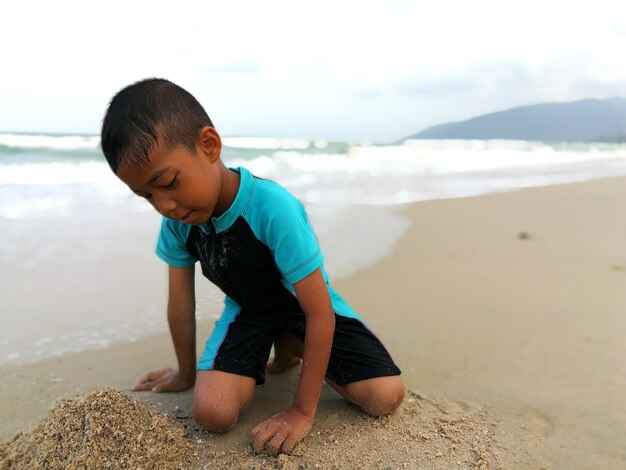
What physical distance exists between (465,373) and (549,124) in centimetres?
5219

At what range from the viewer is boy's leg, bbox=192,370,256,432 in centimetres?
184

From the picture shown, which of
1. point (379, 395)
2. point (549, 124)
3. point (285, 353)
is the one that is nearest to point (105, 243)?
point (285, 353)

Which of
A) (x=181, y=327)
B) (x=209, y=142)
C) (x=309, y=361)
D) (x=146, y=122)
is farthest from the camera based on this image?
(x=181, y=327)

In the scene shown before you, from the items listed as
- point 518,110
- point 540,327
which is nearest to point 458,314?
point 540,327

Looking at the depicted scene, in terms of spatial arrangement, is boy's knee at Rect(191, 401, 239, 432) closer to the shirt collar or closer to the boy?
the boy

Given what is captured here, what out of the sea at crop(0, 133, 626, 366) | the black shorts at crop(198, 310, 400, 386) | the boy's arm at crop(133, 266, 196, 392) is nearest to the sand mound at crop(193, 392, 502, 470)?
the black shorts at crop(198, 310, 400, 386)

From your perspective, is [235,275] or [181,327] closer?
[235,275]

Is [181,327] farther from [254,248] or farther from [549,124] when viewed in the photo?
[549,124]

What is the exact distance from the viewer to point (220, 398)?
188 centimetres

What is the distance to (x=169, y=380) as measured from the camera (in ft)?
Result: 7.14

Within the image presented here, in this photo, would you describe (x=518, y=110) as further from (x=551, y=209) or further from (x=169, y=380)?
(x=169, y=380)

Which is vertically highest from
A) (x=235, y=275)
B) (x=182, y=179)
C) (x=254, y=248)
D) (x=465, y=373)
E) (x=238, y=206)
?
(x=182, y=179)

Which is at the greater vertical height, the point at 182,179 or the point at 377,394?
the point at 182,179

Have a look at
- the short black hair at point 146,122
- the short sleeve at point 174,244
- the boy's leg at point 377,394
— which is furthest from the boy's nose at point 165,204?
the boy's leg at point 377,394
